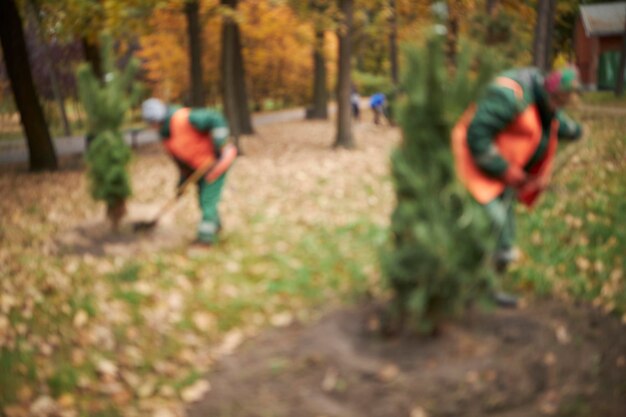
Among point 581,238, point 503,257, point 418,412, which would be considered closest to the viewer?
point 418,412

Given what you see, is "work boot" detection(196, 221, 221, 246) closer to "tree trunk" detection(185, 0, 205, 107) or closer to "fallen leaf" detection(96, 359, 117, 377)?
"fallen leaf" detection(96, 359, 117, 377)

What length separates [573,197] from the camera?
8102 mm

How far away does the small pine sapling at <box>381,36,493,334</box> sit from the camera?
3623 millimetres

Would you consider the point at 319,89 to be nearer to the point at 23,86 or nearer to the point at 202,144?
the point at 23,86

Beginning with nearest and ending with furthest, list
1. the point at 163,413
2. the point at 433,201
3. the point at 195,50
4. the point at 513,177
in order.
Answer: the point at 433,201
the point at 163,413
the point at 513,177
the point at 195,50

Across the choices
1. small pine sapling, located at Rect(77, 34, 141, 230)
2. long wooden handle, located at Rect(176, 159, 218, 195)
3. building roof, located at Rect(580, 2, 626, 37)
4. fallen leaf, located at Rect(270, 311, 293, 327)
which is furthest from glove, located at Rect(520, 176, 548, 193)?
building roof, located at Rect(580, 2, 626, 37)

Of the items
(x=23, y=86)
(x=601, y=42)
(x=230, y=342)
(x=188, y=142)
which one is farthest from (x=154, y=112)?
(x=601, y=42)

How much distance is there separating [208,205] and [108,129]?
1.67 m

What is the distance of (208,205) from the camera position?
6.73m

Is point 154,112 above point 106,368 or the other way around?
above

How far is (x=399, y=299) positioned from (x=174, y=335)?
6.11ft

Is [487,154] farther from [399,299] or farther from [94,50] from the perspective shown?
[94,50]

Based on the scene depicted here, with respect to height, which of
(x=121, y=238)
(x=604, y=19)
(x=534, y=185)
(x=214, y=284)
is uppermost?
(x=604, y=19)

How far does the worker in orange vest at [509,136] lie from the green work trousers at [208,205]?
3338mm
